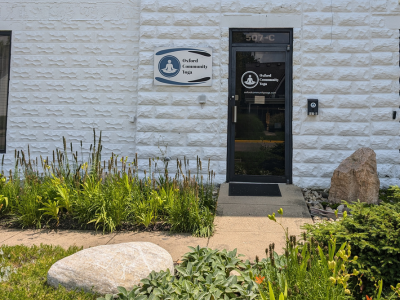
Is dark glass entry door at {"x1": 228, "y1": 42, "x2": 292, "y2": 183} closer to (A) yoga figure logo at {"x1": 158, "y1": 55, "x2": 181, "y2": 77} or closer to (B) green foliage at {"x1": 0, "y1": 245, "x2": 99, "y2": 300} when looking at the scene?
(A) yoga figure logo at {"x1": 158, "y1": 55, "x2": 181, "y2": 77}

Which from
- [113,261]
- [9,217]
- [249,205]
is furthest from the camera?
[249,205]

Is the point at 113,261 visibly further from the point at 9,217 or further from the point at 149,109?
the point at 149,109

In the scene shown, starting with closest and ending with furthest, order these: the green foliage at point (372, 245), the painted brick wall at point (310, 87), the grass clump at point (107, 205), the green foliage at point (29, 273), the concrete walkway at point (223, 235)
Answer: the green foliage at point (372, 245) < the green foliage at point (29, 273) < the concrete walkway at point (223, 235) < the grass clump at point (107, 205) < the painted brick wall at point (310, 87)

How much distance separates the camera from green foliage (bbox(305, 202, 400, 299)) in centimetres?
256

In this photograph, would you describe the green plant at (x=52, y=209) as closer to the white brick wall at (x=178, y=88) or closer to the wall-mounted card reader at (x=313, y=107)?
the white brick wall at (x=178, y=88)

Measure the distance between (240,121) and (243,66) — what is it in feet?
3.49

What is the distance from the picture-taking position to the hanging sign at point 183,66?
7.11 metres

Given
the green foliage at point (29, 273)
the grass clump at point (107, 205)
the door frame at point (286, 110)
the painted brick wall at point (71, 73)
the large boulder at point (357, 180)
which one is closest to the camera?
the green foliage at point (29, 273)

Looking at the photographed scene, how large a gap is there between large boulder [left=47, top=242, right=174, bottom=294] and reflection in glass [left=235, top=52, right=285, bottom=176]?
4.14m

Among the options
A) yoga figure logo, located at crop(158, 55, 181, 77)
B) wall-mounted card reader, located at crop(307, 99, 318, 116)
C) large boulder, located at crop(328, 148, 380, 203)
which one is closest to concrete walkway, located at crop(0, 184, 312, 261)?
large boulder, located at crop(328, 148, 380, 203)

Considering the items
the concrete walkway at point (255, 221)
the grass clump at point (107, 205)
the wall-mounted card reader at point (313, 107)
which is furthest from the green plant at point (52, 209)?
the wall-mounted card reader at point (313, 107)

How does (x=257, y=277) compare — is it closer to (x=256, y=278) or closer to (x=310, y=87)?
(x=256, y=278)

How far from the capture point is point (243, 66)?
719 centimetres

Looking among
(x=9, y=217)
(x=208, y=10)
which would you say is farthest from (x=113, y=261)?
(x=208, y=10)
